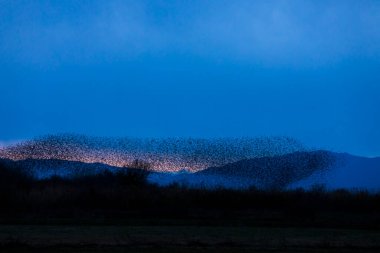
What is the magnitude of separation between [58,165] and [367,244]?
5835cm

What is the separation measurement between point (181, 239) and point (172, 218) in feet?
45.0

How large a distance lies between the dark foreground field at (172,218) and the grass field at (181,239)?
4cm

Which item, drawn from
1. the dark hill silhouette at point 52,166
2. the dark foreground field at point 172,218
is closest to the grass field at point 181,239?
the dark foreground field at point 172,218

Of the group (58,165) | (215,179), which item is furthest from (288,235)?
(58,165)

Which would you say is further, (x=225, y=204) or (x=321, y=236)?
(x=225, y=204)

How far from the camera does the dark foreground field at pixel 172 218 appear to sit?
1048 inches

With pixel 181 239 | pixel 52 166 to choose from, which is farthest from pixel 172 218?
pixel 52 166

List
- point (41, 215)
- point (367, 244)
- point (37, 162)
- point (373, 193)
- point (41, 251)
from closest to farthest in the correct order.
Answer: point (41, 251), point (367, 244), point (41, 215), point (373, 193), point (37, 162)

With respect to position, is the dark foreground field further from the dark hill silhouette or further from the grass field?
the dark hill silhouette

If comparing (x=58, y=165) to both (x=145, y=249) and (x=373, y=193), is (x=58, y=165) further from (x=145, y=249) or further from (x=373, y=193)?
(x=145, y=249)

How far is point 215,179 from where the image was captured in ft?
264

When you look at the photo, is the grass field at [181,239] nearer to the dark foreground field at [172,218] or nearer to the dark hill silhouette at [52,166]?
the dark foreground field at [172,218]

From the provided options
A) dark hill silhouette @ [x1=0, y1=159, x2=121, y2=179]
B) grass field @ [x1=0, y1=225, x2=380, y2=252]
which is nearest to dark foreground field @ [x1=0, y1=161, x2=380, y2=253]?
grass field @ [x1=0, y1=225, x2=380, y2=252]

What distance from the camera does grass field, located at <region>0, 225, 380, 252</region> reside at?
82.2ft
